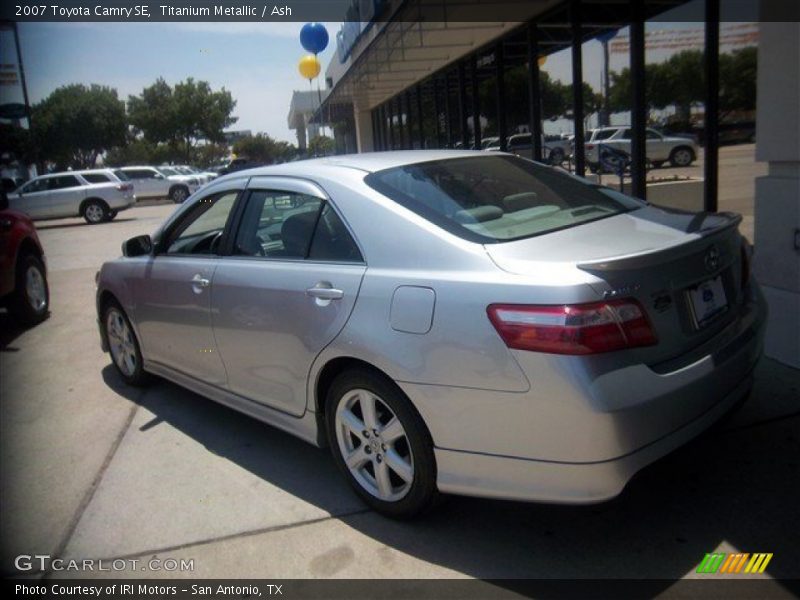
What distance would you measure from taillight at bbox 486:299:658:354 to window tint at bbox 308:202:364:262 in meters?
0.88

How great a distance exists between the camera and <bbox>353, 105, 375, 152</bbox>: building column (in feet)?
83.0

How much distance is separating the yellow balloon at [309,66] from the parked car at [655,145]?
16.0 m

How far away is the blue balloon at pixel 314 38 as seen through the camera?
1818 cm

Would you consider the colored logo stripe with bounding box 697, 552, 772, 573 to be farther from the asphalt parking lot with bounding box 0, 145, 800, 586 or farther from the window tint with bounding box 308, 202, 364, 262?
the window tint with bounding box 308, 202, 364, 262

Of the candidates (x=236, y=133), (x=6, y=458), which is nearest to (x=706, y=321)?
(x=6, y=458)

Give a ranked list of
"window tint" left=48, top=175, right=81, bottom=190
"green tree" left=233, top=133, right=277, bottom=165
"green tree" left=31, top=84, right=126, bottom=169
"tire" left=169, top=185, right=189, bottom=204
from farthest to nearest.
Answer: "green tree" left=233, top=133, right=277, bottom=165, "green tree" left=31, top=84, right=126, bottom=169, "tire" left=169, top=185, right=189, bottom=204, "window tint" left=48, top=175, right=81, bottom=190

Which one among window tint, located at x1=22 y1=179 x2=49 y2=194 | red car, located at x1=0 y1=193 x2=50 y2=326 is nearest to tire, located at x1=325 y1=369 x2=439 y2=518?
red car, located at x1=0 y1=193 x2=50 y2=326

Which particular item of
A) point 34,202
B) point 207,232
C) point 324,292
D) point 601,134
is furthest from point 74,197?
point 324,292

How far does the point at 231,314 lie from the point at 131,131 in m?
58.7

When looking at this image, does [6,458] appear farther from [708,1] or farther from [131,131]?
[131,131]

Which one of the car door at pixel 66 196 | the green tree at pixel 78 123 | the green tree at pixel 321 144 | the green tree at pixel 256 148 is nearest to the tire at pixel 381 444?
the car door at pixel 66 196

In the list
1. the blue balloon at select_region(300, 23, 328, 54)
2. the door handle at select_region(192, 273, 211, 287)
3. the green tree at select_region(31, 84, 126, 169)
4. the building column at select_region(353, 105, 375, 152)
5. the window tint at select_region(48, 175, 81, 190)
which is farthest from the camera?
the green tree at select_region(31, 84, 126, 169)

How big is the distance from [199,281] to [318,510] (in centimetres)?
150

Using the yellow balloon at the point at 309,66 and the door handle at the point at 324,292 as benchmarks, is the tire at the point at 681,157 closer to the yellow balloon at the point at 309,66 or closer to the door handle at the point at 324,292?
the door handle at the point at 324,292
